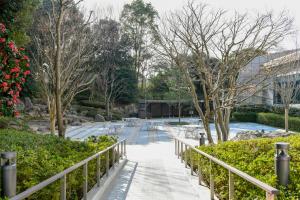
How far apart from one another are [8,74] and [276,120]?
22268 mm

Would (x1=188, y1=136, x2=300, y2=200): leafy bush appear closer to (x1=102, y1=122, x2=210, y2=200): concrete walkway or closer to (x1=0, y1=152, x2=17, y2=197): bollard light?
(x1=102, y1=122, x2=210, y2=200): concrete walkway

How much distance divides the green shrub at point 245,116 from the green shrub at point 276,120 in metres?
1.75

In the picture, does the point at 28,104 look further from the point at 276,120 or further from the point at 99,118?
the point at 276,120

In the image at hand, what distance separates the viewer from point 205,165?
580cm

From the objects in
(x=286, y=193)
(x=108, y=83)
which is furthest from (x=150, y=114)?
(x=286, y=193)

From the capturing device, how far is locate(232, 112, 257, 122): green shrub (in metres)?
32.2

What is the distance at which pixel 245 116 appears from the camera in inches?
1292

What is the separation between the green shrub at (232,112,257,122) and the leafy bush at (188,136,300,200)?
86.6ft

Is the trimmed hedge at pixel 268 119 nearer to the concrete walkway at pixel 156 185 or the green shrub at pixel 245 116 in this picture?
the green shrub at pixel 245 116

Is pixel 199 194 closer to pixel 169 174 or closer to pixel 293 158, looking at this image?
pixel 293 158

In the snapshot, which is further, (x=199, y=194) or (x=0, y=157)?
A: (x=199, y=194)

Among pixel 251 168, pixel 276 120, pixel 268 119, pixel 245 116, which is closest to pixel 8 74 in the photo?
pixel 251 168

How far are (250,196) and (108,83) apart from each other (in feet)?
116

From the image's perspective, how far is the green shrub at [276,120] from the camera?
21.9 meters
